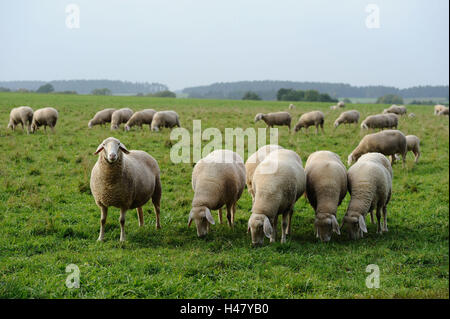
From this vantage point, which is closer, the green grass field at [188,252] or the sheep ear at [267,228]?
the green grass field at [188,252]

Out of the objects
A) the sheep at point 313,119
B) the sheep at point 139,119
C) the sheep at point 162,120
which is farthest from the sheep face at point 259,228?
the sheep at point 139,119

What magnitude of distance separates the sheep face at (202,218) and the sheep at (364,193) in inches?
103

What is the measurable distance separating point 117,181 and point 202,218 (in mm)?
1741

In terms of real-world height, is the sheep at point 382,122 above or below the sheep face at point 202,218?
above

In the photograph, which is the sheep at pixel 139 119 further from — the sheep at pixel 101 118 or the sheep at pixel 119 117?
the sheep at pixel 101 118

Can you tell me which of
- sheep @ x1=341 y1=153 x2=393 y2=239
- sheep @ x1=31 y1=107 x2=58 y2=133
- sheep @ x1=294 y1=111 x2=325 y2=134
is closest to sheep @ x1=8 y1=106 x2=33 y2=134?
sheep @ x1=31 y1=107 x2=58 y2=133

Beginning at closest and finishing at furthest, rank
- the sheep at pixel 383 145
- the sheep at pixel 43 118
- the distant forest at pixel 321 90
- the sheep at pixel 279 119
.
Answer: the sheep at pixel 383 145 → the sheep at pixel 43 118 → the sheep at pixel 279 119 → the distant forest at pixel 321 90

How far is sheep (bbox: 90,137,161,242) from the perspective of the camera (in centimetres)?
677

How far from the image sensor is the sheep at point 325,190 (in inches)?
276

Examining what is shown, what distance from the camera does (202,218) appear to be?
285 inches

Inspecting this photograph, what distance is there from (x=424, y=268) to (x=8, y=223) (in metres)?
7.73

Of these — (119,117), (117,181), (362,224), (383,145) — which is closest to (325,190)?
(362,224)
